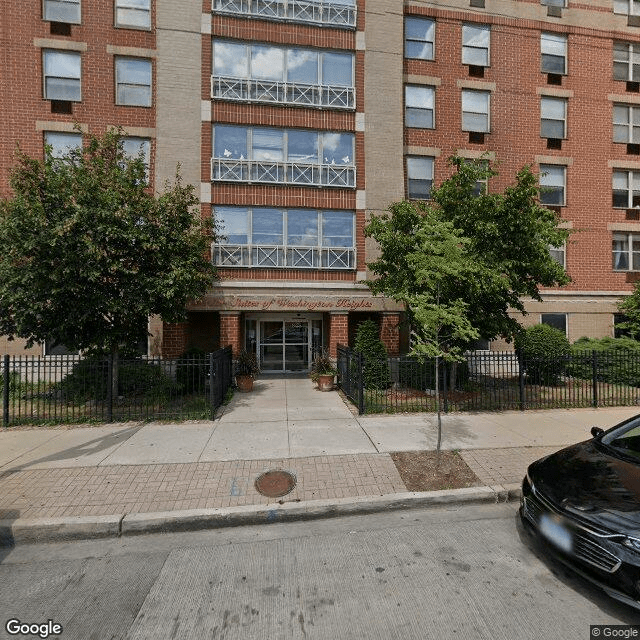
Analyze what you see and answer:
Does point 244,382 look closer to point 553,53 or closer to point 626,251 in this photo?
point 626,251

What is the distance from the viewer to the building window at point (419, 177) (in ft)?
47.5

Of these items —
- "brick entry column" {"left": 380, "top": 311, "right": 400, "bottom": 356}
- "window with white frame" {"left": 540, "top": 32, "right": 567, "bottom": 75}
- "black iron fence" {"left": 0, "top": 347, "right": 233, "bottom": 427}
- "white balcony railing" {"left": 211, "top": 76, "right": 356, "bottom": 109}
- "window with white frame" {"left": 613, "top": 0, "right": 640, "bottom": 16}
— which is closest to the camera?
"black iron fence" {"left": 0, "top": 347, "right": 233, "bottom": 427}

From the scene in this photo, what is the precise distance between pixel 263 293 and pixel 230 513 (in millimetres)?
9361

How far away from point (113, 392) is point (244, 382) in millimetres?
3530

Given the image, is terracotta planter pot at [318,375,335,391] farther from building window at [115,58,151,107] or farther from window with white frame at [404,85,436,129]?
building window at [115,58,151,107]

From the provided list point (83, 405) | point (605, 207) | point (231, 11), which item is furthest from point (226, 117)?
point (605, 207)

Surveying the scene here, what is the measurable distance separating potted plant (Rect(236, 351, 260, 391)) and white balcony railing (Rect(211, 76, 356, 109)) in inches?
368

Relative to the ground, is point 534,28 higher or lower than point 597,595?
higher

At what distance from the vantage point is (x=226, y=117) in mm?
12969

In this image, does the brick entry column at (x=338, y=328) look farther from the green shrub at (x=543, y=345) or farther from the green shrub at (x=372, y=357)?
the green shrub at (x=543, y=345)

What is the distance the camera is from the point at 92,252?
7352mm

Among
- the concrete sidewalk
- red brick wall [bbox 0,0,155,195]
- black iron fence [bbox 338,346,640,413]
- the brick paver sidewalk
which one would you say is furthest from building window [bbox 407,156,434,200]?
the brick paver sidewalk

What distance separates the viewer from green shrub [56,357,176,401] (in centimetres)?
898

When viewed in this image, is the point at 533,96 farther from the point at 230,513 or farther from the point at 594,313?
the point at 230,513
